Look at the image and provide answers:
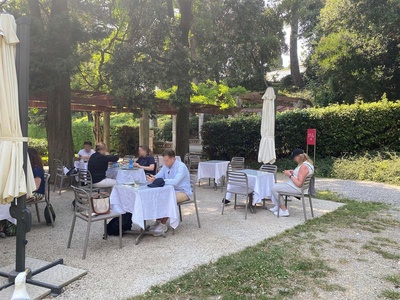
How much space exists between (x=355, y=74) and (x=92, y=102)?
40.3 feet

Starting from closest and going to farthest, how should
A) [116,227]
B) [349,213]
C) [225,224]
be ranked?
[116,227]
[225,224]
[349,213]

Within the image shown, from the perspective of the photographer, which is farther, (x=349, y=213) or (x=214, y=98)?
(x=214, y=98)

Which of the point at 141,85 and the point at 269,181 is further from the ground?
the point at 141,85

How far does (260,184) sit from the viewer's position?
6.42m

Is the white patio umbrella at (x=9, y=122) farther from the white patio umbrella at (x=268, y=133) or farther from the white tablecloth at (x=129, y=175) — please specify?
the white patio umbrella at (x=268, y=133)

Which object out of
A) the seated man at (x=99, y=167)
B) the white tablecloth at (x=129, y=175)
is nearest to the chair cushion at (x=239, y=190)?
the white tablecloth at (x=129, y=175)

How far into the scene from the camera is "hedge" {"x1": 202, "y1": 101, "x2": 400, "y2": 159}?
12.0m

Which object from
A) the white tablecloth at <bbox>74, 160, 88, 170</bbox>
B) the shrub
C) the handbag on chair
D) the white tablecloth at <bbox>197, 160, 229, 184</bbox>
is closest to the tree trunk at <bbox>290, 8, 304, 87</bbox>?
the shrub

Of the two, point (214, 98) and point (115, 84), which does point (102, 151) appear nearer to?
point (115, 84)

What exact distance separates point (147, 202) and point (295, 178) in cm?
277

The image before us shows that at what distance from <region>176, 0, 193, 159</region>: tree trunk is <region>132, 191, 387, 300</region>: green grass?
6044mm

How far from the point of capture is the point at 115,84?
9773mm

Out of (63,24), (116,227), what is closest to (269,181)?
(116,227)

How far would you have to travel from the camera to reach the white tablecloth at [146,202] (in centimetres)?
459
